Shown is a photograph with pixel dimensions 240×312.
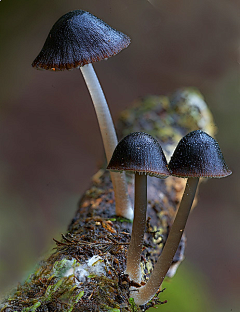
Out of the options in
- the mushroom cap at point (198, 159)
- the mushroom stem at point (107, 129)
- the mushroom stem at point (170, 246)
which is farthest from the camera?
the mushroom stem at point (107, 129)

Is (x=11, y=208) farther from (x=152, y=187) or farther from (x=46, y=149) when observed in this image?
(x=152, y=187)

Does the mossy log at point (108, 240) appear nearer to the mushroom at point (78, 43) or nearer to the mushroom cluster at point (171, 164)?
the mushroom cluster at point (171, 164)

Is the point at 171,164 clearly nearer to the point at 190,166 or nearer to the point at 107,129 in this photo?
the point at 190,166

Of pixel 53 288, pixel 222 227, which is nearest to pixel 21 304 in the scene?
pixel 53 288

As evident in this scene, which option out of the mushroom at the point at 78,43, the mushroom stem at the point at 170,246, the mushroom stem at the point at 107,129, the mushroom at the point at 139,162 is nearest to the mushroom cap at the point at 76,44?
the mushroom at the point at 78,43

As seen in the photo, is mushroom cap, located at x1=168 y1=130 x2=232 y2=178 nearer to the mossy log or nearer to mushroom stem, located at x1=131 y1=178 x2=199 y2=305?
mushroom stem, located at x1=131 y1=178 x2=199 y2=305

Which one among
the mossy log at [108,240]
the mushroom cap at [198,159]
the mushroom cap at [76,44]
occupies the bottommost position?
the mossy log at [108,240]

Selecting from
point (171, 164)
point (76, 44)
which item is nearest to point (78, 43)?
point (76, 44)
